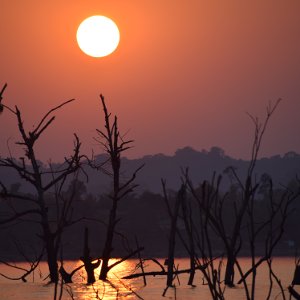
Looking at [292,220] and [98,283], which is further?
[292,220]

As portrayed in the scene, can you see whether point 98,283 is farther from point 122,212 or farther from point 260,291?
point 122,212

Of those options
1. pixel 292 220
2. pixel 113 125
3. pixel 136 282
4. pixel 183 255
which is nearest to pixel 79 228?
pixel 183 255

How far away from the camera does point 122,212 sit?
114 m

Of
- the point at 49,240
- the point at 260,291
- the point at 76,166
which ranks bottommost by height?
the point at 260,291

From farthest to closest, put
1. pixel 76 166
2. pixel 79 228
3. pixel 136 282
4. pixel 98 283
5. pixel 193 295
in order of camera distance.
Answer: pixel 79 228
pixel 136 282
pixel 98 283
pixel 193 295
pixel 76 166

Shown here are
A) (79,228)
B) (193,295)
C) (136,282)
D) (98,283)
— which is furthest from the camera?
(79,228)

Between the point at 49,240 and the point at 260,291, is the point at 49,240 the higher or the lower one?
the higher one

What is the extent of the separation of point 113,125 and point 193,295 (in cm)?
453

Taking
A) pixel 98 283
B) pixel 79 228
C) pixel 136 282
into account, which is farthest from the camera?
pixel 79 228

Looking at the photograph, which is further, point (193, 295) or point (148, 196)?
point (148, 196)

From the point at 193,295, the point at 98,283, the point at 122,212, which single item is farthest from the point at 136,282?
the point at 122,212

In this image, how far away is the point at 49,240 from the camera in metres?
18.9

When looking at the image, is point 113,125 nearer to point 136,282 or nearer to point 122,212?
point 136,282

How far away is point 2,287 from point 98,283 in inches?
105
